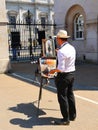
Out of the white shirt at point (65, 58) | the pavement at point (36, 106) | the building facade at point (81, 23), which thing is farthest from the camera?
the building facade at point (81, 23)

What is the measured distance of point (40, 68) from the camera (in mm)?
7504

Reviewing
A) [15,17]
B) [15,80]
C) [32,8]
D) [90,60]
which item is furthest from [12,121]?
[32,8]

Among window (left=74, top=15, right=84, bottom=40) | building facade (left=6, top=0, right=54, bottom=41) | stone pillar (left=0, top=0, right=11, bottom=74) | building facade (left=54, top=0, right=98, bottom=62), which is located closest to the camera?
stone pillar (left=0, top=0, right=11, bottom=74)

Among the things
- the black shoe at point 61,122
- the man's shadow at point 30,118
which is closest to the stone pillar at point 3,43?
the man's shadow at point 30,118

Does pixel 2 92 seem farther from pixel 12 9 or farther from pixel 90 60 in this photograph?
pixel 12 9

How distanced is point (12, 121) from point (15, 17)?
1819 inches

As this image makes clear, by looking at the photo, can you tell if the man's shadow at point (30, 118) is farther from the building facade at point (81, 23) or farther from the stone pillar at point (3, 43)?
the building facade at point (81, 23)

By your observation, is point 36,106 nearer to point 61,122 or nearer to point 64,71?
point 61,122

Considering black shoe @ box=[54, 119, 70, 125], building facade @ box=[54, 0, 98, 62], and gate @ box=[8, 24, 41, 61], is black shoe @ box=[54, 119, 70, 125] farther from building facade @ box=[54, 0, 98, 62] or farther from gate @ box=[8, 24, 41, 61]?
gate @ box=[8, 24, 41, 61]

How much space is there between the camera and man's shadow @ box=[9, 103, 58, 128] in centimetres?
693

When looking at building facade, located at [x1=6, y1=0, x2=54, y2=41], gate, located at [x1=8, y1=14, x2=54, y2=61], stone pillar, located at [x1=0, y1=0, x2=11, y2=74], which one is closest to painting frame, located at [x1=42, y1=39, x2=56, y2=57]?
stone pillar, located at [x1=0, y1=0, x2=11, y2=74]

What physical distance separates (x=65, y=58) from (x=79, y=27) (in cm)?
1374

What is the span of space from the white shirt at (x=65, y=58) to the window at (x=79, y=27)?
43.3 ft

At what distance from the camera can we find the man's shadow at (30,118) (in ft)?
22.7
